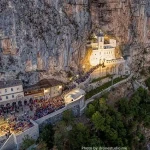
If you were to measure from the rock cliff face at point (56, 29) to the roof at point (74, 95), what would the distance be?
5410 mm

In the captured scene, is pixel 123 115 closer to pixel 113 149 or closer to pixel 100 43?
pixel 113 149

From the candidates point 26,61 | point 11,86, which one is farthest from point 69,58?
point 11,86

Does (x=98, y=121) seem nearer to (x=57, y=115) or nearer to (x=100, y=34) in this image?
(x=57, y=115)

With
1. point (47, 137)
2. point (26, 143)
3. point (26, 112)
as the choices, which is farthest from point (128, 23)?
point (26, 143)

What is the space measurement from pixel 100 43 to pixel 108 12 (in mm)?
7323

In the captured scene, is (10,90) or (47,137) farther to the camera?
(10,90)

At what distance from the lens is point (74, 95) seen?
4322 cm

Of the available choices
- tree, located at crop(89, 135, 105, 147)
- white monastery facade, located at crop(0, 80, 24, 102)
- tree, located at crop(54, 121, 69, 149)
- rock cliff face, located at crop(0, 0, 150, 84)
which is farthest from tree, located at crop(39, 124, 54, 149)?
rock cliff face, located at crop(0, 0, 150, 84)

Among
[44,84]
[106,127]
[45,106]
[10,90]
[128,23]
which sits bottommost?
[106,127]

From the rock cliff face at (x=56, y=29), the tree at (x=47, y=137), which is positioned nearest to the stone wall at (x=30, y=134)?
the tree at (x=47, y=137)

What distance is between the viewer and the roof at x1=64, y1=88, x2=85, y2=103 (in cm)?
4284

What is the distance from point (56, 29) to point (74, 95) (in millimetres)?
13163

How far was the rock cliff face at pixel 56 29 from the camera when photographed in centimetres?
4253

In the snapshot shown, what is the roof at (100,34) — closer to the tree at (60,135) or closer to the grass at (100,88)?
the grass at (100,88)
